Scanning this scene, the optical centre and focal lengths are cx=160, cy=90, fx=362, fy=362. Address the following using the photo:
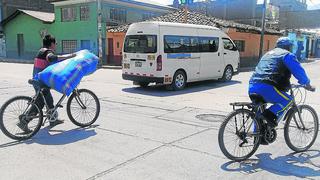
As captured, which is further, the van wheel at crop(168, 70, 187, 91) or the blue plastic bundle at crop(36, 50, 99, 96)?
the van wheel at crop(168, 70, 187, 91)

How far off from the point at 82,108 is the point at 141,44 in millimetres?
6024

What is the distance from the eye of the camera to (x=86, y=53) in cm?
662

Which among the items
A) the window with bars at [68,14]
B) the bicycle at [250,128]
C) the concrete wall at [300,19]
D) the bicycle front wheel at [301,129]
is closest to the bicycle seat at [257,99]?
the bicycle at [250,128]

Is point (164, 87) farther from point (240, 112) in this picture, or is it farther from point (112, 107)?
point (240, 112)

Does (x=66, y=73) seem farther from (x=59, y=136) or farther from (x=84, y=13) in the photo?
(x=84, y=13)

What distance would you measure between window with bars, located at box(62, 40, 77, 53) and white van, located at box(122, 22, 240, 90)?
2094 centimetres

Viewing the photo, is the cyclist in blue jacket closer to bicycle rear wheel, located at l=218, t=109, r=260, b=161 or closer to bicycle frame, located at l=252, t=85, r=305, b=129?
bicycle frame, located at l=252, t=85, r=305, b=129

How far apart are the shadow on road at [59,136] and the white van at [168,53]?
19.0 feet

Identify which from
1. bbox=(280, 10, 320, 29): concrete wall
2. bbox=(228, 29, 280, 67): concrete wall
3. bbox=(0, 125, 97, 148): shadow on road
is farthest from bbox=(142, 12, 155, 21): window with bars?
bbox=(0, 125, 97, 148): shadow on road

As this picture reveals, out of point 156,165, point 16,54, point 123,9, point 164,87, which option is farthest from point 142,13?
point 156,165

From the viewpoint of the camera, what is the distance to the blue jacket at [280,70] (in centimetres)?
492

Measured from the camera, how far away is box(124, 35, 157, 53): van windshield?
12289 mm

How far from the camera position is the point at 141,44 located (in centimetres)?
1259

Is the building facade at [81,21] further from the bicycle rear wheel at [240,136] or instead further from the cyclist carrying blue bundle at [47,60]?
the bicycle rear wheel at [240,136]
